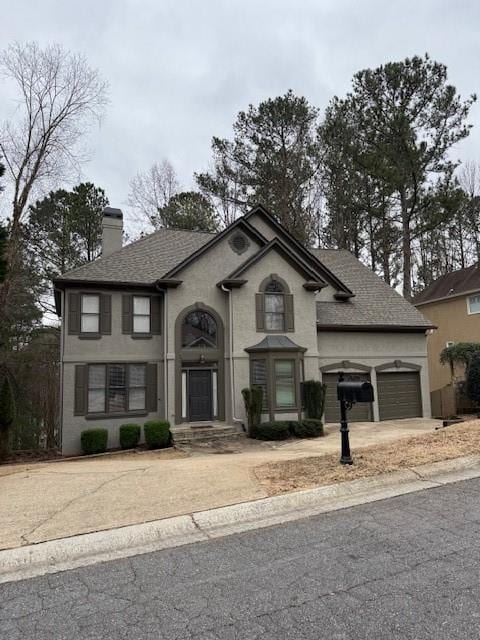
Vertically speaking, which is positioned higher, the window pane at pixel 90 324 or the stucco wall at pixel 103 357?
Result: the window pane at pixel 90 324

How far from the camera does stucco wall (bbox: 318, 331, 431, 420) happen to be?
56.4ft

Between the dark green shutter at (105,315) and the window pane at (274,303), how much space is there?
5.55 metres

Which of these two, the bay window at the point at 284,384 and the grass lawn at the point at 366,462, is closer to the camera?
the grass lawn at the point at 366,462

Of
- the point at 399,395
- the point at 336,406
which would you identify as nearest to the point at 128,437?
the point at 336,406

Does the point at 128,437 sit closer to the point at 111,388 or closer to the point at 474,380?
the point at 111,388

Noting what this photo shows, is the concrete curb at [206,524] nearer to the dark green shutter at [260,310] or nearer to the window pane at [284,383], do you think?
the window pane at [284,383]

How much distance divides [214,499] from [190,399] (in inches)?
403

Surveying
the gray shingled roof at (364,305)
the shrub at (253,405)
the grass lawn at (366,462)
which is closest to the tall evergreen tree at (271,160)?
the gray shingled roof at (364,305)

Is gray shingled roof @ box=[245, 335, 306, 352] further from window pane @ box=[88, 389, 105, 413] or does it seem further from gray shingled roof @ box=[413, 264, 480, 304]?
gray shingled roof @ box=[413, 264, 480, 304]

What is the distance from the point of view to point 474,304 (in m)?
23.1

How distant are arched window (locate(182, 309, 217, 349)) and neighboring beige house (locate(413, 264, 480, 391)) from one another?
479 inches

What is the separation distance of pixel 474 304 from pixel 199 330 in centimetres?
1554

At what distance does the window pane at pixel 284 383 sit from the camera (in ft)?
49.5

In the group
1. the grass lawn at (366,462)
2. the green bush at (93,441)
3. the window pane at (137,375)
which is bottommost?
the green bush at (93,441)
